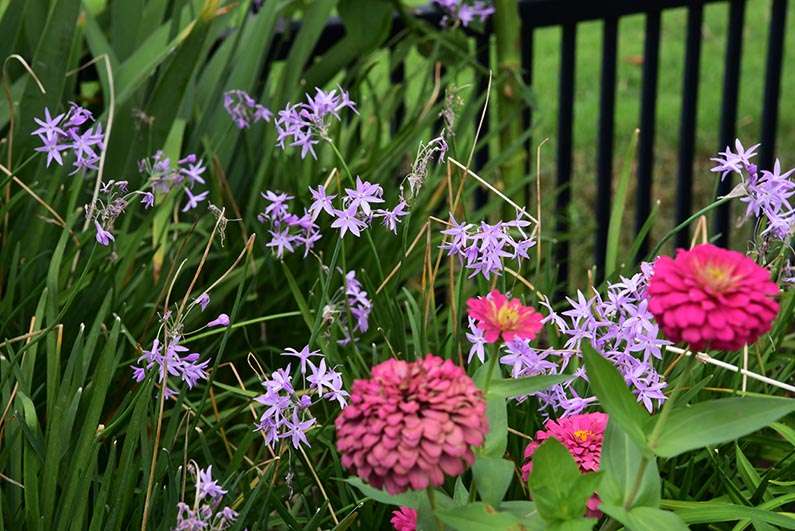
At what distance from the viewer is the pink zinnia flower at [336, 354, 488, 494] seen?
33.7 inches

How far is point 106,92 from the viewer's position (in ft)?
6.93

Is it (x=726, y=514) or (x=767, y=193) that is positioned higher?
(x=767, y=193)

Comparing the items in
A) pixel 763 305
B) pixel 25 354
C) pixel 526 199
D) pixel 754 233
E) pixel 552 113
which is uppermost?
pixel 763 305

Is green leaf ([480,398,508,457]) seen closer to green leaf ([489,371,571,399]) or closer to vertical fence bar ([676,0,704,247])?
green leaf ([489,371,571,399])

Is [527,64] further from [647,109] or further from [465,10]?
[465,10]

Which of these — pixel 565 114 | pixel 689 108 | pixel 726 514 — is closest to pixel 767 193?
pixel 726 514

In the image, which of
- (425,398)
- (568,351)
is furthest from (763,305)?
(568,351)

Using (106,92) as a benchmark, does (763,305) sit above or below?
above

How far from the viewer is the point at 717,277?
0.86 m

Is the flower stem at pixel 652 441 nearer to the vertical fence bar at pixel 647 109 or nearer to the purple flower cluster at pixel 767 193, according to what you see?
the purple flower cluster at pixel 767 193

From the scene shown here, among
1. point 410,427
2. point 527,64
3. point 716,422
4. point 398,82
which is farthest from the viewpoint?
point 527,64

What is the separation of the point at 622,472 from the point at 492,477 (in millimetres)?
114

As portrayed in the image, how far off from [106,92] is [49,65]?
0.14m

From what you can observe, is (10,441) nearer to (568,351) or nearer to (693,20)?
(568,351)
